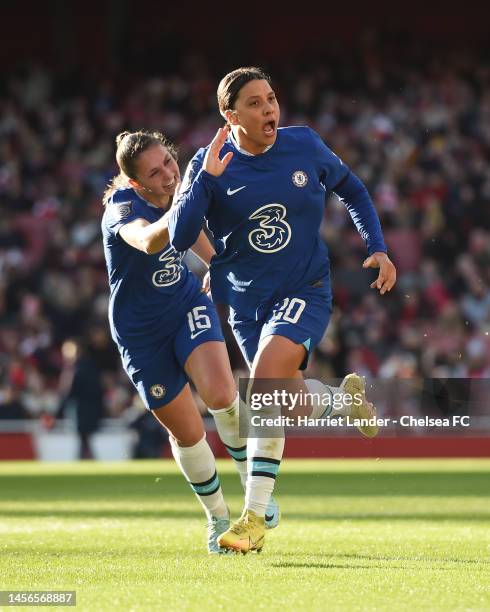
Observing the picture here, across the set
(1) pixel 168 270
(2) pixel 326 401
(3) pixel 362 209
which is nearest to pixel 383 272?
(3) pixel 362 209

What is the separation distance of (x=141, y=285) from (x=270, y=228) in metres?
0.95

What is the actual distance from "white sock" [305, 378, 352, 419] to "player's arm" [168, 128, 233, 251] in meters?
1.11

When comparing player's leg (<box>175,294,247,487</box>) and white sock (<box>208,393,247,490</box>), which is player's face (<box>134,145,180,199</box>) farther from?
white sock (<box>208,393,247,490</box>)

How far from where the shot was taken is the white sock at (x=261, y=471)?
6.93 meters

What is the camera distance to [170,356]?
7.75 meters

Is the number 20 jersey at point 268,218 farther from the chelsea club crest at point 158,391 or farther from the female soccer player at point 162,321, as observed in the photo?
the chelsea club crest at point 158,391

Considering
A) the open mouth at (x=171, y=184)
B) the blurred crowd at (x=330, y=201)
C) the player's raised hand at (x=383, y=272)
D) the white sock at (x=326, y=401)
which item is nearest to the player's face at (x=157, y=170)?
the open mouth at (x=171, y=184)

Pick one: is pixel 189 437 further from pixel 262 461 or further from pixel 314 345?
pixel 314 345

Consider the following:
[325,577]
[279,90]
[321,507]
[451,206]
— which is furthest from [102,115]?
[325,577]

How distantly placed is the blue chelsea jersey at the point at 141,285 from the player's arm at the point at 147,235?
302mm

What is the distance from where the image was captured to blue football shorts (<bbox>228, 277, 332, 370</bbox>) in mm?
7043

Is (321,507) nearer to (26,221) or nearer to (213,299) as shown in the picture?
(213,299)

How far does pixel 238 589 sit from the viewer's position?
5707 mm

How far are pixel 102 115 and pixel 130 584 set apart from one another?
19868 mm
